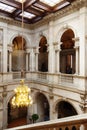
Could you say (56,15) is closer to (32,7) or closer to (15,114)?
(32,7)

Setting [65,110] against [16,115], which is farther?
[16,115]

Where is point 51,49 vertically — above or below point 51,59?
above

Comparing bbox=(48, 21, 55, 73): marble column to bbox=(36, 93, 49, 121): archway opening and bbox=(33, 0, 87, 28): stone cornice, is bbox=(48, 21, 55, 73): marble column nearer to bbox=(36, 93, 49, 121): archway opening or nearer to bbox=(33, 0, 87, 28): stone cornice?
bbox=(33, 0, 87, 28): stone cornice

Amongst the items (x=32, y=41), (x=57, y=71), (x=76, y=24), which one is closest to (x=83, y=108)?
(x=57, y=71)

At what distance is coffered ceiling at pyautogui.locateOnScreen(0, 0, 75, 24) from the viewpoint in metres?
9.55

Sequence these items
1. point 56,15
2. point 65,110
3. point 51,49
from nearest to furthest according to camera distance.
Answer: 1. point 56,15
2. point 51,49
3. point 65,110

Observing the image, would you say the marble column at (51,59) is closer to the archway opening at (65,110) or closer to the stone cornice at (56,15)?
the stone cornice at (56,15)

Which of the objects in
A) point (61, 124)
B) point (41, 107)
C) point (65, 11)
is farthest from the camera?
point (41, 107)

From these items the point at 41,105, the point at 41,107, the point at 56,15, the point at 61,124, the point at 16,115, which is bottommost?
the point at 16,115

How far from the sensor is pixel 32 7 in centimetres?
1034

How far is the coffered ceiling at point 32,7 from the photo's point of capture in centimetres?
955

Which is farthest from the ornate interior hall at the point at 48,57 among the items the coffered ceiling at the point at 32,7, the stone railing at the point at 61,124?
the stone railing at the point at 61,124

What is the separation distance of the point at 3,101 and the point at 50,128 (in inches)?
402

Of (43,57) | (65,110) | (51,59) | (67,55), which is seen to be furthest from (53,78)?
(43,57)
